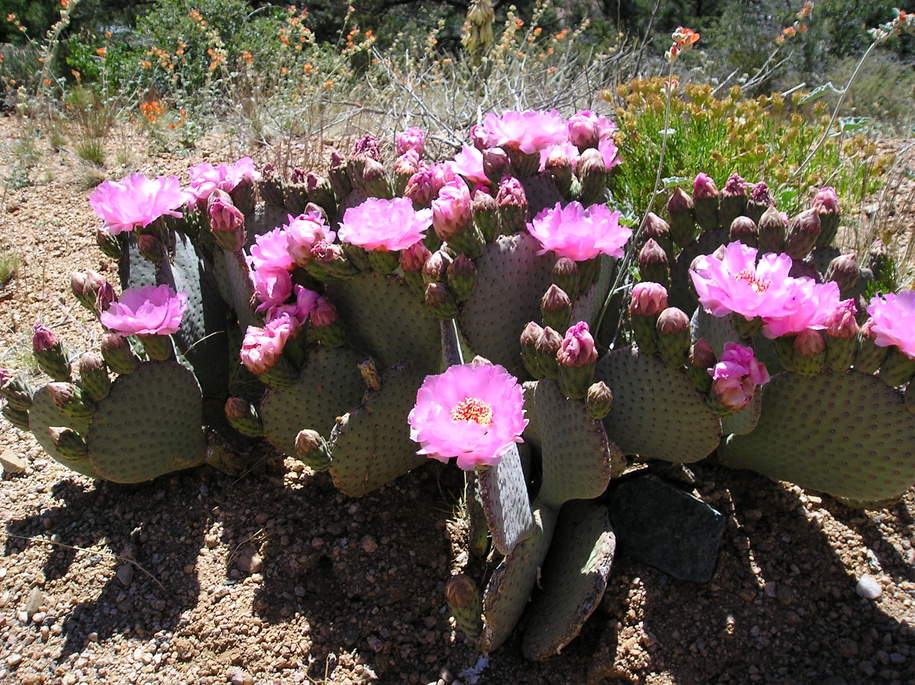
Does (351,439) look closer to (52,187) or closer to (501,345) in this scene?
(501,345)

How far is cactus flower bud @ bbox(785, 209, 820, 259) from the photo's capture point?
6.06ft

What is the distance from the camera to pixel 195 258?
7.66ft

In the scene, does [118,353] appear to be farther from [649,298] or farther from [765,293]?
[765,293]

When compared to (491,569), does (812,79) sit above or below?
below

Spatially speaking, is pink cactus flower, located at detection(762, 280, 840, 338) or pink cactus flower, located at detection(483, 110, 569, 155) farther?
pink cactus flower, located at detection(483, 110, 569, 155)

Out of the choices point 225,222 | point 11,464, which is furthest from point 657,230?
point 11,464

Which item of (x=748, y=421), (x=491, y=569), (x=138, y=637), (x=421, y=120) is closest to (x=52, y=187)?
(x=421, y=120)

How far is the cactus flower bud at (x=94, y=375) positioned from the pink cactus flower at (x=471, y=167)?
1.11 metres

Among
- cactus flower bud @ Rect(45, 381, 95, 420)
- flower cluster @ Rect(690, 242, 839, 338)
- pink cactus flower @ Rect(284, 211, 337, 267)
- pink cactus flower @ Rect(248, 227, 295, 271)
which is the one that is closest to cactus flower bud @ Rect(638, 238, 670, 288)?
flower cluster @ Rect(690, 242, 839, 338)

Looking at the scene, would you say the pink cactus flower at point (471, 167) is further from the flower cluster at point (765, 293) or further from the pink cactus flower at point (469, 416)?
the pink cactus flower at point (469, 416)

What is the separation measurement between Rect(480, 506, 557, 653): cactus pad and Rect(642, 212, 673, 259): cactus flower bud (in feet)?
2.67

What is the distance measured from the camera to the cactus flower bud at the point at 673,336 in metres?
1.64

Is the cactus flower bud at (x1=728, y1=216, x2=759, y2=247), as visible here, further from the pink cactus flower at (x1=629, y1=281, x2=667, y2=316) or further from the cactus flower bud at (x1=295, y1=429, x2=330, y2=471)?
the cactus flower bud at (x1=295, y1=429, x2=330, y2=471)

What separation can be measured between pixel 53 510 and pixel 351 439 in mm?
1040
